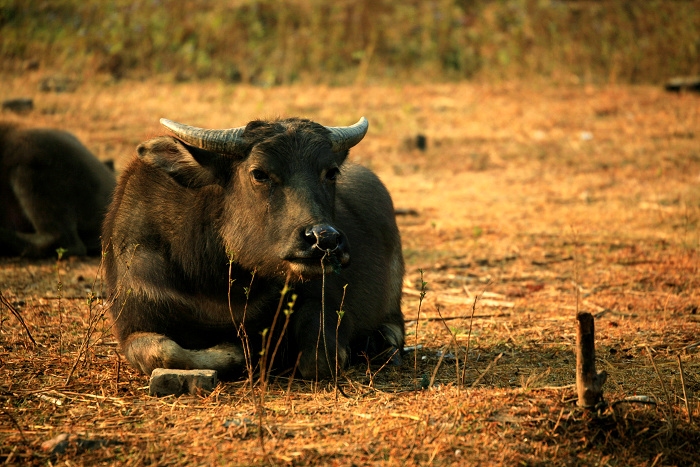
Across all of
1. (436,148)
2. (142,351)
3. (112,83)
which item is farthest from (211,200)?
(112,83)

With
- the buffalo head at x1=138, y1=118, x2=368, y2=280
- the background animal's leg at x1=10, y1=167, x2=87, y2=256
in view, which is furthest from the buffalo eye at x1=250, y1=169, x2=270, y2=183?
the background animal's leg at x1=10, y1=167, x2=87, y2=256

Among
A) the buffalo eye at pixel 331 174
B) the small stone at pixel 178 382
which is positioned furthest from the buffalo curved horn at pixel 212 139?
the small stone at pixel 178 382

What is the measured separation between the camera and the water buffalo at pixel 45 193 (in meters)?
7.11

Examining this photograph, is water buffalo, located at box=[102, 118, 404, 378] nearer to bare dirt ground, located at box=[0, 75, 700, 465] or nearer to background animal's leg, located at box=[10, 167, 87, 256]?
bare dirt ground, located at box=[0, 75, 700, 465]

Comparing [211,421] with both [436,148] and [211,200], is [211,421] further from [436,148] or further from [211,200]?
[436,148]

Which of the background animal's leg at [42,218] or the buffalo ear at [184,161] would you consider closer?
the buffalo ear at [184,161]

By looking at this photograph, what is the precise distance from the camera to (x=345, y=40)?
1608 centimetres

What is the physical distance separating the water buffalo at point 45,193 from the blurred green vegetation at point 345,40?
6.91 meters

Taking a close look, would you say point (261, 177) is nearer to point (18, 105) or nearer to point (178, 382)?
point (178, 382)

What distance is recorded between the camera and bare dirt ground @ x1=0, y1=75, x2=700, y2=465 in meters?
3.01

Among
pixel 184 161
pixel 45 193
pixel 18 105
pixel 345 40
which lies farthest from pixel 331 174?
pixel 345 40

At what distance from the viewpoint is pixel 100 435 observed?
301 cm

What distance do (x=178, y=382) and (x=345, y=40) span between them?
44.7 feet

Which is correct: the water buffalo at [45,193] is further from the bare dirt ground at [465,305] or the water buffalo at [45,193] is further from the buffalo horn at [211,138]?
the buffalo horn at [211,138]
